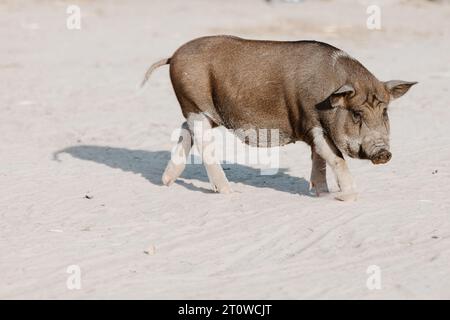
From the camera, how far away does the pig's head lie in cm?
892

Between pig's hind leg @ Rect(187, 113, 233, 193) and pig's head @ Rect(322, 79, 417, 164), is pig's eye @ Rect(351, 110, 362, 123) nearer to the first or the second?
pig's head @ Rect(322, 79, 417, 164)

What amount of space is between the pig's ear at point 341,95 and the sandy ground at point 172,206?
99 cm

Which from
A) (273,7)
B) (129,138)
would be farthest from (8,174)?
(273,7)

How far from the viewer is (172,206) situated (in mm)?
9500

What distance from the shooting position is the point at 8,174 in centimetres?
1088

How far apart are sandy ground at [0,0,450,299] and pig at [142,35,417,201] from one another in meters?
0.49

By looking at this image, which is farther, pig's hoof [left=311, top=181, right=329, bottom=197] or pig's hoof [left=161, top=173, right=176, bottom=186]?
pig's hoof [left=161, top=173, right=176, bottom=186]

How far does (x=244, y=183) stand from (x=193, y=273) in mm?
3290

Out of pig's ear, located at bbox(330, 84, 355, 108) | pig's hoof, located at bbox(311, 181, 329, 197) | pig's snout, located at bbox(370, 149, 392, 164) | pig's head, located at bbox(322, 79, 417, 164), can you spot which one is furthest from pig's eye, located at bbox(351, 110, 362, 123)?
pig's hoof, located at bbox(311, 181, 329, 197)

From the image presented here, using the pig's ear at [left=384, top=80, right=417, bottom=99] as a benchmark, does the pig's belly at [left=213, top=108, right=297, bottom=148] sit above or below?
below

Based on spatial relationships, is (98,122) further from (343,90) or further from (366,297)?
(366,297)

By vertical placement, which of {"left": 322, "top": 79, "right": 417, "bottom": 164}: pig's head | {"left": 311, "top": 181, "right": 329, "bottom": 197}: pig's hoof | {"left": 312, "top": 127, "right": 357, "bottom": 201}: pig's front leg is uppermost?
{"left": 322, "top": 79, "right": 417, "bottom": 164}: pig's head

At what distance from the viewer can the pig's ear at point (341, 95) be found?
883 cm

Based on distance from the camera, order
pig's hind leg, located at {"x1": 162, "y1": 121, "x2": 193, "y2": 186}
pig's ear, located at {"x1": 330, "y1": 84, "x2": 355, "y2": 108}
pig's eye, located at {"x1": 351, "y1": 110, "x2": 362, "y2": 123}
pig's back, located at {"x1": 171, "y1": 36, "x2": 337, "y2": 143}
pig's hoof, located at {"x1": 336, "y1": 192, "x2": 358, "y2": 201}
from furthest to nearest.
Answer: pig's hind leg, located at {"x1": 162, "y1": 121, "x2": 193, "y2": 186}, pig's back, located at {"x1": 171, "y1": 36, "x2": 337, "y2": 143}, pig's hoof, located at {"x1": 336, "y1": 192, "x2": 358, "y2": 201}, pig's eye, located at {"x1": 351, "y1": 110, "x2": 362, "y2": 123}, pig's ear, located at {"x1": 330, "y1": 84, "x2": 355, "y2": 108}
